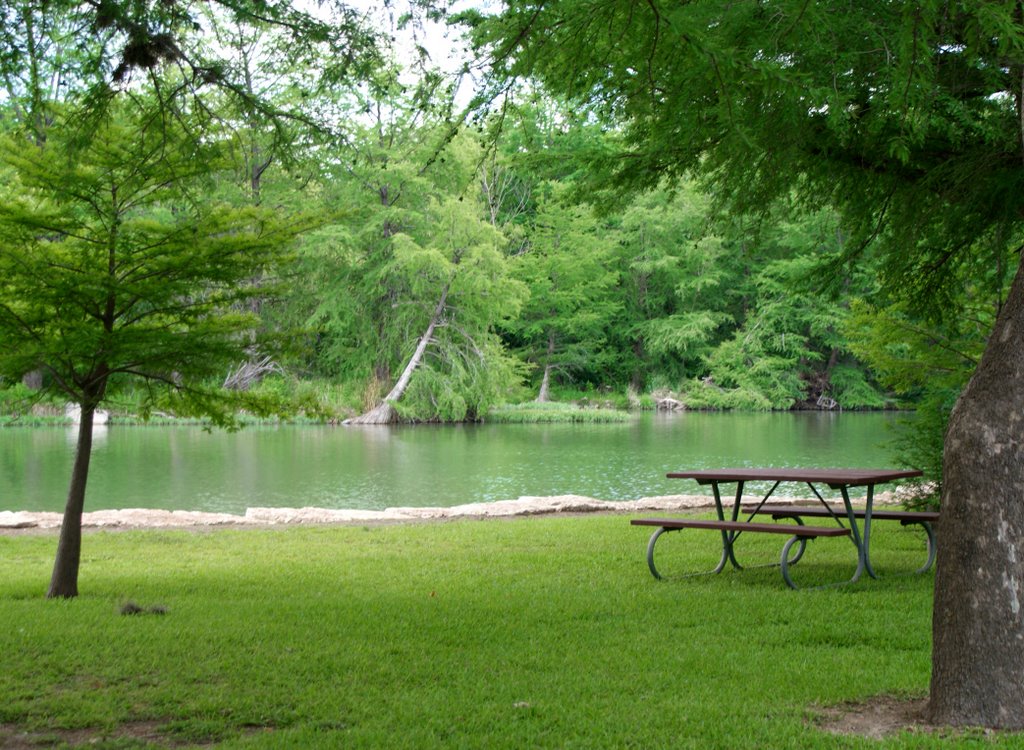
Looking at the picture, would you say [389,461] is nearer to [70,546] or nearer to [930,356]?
[930,356]

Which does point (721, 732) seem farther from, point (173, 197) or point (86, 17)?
point (173, 197)

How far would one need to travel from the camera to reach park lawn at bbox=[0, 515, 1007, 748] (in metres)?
3.71

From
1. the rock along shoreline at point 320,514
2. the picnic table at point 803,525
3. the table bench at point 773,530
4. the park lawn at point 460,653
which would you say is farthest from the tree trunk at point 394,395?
the table bench at point 773,530

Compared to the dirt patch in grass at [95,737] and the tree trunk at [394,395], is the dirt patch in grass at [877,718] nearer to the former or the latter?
the dirt patch in grass at [95,737]

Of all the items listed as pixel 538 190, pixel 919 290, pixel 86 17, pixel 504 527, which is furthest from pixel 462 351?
pixel 86 17

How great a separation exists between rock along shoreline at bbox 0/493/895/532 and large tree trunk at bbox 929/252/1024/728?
848cm

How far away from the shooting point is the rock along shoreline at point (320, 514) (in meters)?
11.2

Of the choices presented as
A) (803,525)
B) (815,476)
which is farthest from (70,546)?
(815,476)

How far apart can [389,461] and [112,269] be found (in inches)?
521

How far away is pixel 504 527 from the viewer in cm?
1051

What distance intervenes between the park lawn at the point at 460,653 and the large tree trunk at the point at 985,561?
0.18 m

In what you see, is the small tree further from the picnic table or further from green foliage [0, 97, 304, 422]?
the picnic table

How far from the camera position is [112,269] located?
22.4ft

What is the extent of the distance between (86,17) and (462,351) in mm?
28338
